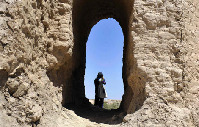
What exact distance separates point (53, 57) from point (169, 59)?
217cm

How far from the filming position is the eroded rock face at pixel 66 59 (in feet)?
8.91

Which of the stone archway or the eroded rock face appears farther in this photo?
the stone archway

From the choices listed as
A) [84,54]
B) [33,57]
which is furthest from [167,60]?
[84,54]

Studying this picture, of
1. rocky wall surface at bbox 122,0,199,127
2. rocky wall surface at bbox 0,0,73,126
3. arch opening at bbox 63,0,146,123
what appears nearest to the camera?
rocky wall surface at bbox 0,0,73,126

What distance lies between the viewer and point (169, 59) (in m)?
3.49

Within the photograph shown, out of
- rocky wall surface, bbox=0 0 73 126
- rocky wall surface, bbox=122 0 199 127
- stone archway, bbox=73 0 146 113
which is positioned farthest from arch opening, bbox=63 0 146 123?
rocky wall surface, bbox=0 0 73 126

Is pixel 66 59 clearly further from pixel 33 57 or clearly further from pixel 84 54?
pixel 84 54

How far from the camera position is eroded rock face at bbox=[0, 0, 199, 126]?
2.72m

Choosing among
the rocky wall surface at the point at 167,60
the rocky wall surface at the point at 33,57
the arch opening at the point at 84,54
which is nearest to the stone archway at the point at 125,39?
the arch opening at the point at 84,54

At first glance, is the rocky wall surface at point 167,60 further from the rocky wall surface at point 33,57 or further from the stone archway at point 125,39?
the rocky wall surface at point 33,57

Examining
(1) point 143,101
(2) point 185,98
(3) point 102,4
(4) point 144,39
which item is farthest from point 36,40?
(3) point 102,4

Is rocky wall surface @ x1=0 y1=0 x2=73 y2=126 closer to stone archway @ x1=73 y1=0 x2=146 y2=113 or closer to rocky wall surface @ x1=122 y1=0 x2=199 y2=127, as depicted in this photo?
stone archway @ x1=73 y1=0 x2=146 y2=113

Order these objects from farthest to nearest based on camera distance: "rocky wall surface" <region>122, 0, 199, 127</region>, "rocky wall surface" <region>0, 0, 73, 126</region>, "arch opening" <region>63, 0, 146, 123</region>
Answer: "arch opening" <region>63, 0, 146, 123</region>
"rocky wall surface" <region>122, 0, 199, 127</region>
"rocky wall surface" <region>0, 0, 73, 126</region>

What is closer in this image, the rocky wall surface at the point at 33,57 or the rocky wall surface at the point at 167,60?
the rocky wall surface at the point at 33,57
